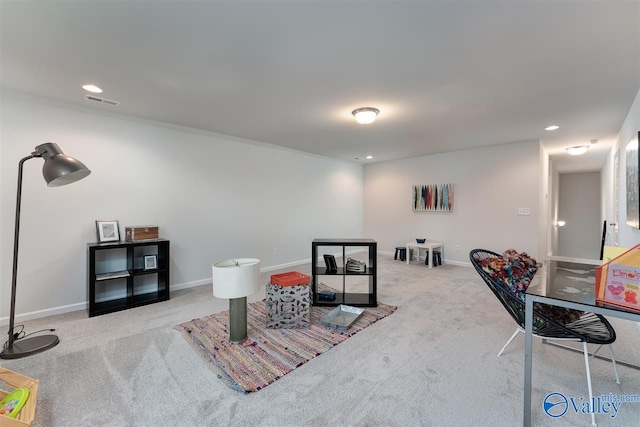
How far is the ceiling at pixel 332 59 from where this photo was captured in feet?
5.55

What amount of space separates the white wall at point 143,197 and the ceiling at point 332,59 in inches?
13.0

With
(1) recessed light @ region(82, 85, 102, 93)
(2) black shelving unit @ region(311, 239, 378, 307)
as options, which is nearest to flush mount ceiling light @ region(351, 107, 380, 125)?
(2) black shelving unit @ region(311, 239, 378, 307)

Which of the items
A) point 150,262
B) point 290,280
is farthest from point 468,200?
point 150,262

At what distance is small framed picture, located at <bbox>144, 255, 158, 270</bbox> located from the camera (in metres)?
3.55

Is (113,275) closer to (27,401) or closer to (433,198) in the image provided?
(27,401)

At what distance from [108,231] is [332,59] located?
3.24 m

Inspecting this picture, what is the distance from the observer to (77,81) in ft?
8.57

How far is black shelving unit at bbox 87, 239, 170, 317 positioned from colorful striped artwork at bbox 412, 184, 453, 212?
199 inches

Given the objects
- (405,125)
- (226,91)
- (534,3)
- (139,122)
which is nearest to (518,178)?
(405,125)

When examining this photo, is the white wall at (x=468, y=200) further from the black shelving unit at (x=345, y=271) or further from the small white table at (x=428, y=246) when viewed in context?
the black shelving unit at (x=345, y=271)

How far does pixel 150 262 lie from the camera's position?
3574 millimetres

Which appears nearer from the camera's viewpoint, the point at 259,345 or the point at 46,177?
the point at 46,177

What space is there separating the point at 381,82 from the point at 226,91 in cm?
154

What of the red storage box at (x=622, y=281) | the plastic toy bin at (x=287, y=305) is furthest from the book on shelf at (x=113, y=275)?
the red storage box at (x=622, y=281)
